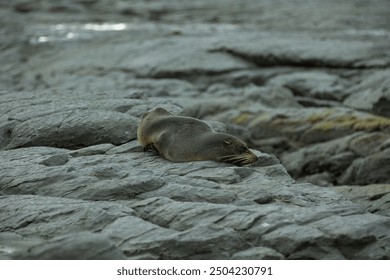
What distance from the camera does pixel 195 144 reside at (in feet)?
35.2

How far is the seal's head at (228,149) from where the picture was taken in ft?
34.8

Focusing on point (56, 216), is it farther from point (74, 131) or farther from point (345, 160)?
point (345, 160)

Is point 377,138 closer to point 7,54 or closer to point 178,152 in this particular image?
point 178,152

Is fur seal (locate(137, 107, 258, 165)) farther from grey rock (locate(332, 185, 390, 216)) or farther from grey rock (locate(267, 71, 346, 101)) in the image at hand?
grey rock (locate(267, 71, 346, 101))

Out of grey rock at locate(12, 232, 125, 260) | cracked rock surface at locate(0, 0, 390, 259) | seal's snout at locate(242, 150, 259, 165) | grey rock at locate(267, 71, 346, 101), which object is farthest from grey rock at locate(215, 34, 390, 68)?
grey rock at locate(12, 232, 125, 260)

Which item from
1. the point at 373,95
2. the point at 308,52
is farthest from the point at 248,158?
the point at 308,52

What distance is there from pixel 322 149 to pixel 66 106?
5.41 metres

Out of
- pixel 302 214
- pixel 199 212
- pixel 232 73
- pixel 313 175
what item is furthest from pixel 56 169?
pixel 232 73

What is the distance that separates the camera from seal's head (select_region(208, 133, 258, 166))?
10.6 metres

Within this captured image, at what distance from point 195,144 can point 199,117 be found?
24.4 ft

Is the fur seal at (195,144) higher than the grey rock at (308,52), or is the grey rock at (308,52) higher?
the fur seal at (195,144)

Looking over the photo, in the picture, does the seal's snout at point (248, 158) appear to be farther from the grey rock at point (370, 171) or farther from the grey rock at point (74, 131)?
the grey rock at point (370, 171)

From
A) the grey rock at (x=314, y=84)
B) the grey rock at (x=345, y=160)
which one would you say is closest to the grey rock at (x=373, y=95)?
the grey rock at (x=314, y=84)

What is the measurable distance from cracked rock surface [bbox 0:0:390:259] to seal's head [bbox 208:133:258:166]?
26cm
